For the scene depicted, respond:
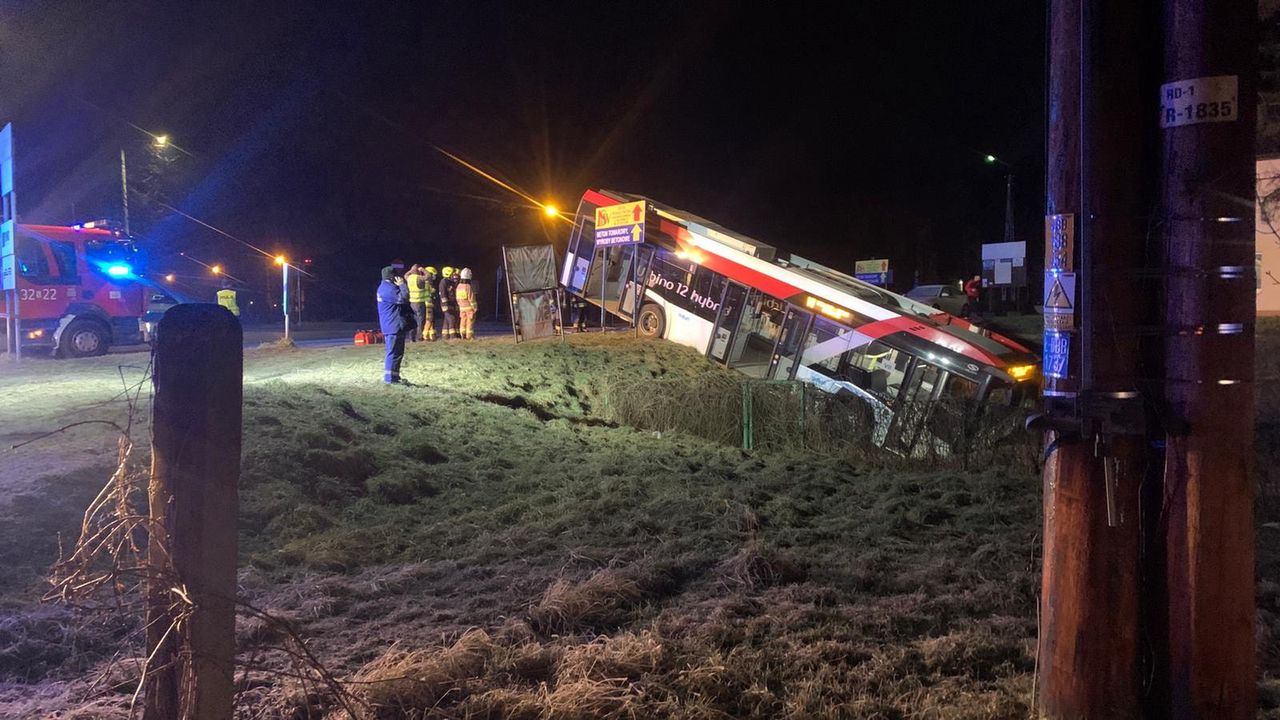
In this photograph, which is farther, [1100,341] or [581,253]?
[581,253]

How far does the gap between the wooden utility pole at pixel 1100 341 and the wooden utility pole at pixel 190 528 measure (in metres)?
2.94

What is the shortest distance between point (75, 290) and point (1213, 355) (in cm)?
2202

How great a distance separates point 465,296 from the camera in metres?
20.4

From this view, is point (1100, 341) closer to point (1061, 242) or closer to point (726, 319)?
point (1061, 242)

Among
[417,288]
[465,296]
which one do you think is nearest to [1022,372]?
[417,288]

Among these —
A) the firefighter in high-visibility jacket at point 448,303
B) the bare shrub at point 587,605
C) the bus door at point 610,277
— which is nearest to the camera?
the bare shrub at point 587,605

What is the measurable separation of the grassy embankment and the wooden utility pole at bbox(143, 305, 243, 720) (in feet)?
2.84

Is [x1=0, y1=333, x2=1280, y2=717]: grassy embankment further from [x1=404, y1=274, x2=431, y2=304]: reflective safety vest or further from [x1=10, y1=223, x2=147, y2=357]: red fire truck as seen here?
[x1=10, y1=223, x2=147, y2=357]: red fire truck

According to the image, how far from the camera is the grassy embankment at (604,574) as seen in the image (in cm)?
383

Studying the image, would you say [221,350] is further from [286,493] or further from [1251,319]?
[286,493]

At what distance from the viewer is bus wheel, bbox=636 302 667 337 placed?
63.4 ft

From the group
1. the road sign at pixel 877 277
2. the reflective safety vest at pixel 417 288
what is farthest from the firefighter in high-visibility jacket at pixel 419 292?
the road sign at pixel 877 277

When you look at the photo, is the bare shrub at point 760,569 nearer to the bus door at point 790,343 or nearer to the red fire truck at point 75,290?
the bus door at point 790,343

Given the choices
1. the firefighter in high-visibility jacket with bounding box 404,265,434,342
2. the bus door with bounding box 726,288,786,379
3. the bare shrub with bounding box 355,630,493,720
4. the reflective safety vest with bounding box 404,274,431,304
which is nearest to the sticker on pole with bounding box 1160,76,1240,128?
the bare shrub with bounding box 355,630,493,720
